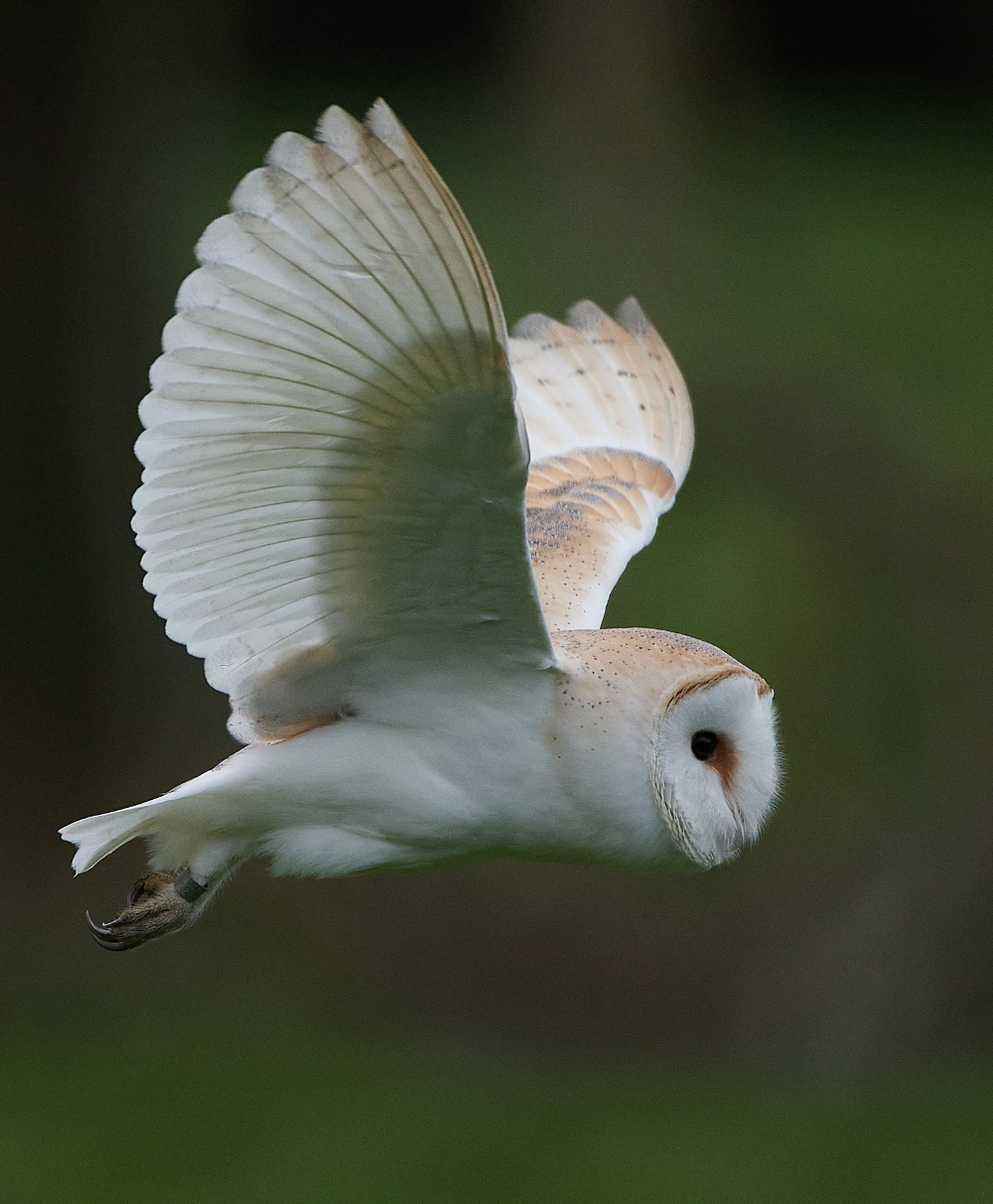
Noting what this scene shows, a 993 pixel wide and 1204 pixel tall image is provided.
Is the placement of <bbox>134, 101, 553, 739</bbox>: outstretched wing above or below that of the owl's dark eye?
above

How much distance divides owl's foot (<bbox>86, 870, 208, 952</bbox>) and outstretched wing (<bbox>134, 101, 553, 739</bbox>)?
11.1 inches

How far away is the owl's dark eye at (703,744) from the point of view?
93.3 inches

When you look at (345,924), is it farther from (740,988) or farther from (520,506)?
(520,506)

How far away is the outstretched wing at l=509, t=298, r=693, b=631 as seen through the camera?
3.23m

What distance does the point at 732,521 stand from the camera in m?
6.55

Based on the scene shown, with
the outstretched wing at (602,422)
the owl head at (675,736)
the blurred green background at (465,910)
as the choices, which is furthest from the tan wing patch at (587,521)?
the blurred green background at (465,910)

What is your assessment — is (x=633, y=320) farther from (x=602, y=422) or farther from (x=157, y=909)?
(x=157, y=909)

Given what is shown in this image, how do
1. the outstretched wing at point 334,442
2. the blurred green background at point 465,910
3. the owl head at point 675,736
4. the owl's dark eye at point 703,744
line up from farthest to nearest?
the blurred green background at point 465,910
the owl's dark eye at point 703,744
the owl head at point 675,736
the outstretched wing at point 334,442

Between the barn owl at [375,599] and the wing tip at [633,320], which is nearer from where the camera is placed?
the barn owl at [375,599]

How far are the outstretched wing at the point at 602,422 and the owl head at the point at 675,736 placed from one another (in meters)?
0.77

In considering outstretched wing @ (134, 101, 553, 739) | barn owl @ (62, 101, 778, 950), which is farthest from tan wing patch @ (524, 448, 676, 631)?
outstretched wing @ (134, 101, 553, 739)

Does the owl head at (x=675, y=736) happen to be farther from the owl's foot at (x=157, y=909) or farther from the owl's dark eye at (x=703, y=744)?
the owl's foot at (x=157, y=909)

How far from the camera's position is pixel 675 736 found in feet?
7.56

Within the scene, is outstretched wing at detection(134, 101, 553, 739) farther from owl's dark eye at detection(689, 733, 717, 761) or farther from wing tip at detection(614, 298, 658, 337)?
wing tip at detection(614, 298, 658, 337)
